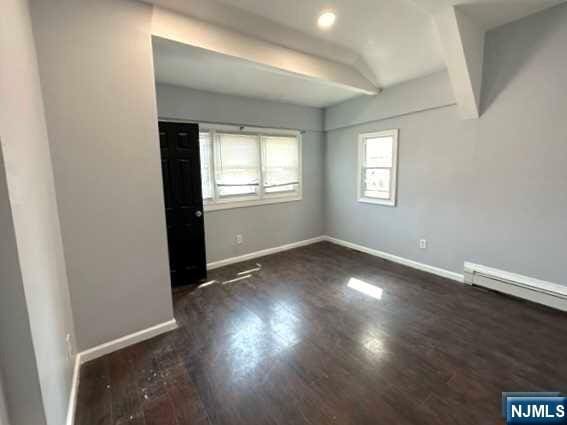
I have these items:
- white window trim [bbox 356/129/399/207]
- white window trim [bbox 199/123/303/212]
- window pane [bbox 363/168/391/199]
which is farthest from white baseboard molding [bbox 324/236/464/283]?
white window trim [bbox 199/123/303/212]

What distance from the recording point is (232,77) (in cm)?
308

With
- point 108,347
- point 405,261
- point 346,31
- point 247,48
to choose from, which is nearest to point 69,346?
point 108,347

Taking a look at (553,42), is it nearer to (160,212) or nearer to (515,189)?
(515,189)

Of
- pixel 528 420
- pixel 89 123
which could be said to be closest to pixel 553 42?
pixel 528 420

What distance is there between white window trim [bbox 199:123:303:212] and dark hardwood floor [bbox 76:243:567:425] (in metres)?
1.35

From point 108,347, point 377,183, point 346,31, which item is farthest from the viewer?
point 377,183

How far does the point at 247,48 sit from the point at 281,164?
2.19 m

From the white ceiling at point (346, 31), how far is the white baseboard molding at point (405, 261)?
8.08 ft

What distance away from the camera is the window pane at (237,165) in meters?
3.80

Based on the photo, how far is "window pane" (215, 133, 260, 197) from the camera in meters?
3.80

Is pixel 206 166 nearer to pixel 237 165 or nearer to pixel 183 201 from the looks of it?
pixel 237 165

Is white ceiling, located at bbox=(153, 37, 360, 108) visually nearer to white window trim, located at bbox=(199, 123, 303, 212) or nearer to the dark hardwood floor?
white window trim, located at bbox=(199, 123, 303, 212)

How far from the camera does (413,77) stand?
330 centimetres

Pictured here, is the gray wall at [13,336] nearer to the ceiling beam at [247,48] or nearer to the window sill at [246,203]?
the ceiling beam at [247,48]
